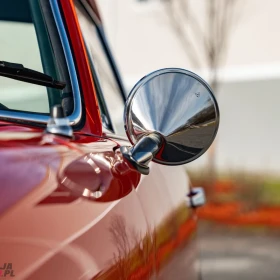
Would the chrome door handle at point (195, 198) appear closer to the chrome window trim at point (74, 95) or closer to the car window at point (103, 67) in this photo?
the car window at point (103, 67)

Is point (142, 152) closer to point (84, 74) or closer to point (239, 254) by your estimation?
point (84, 74)

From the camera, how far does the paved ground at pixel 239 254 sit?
7.47 meters

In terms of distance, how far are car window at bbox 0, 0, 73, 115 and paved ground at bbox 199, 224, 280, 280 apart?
5.49m

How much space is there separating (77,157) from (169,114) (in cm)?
33

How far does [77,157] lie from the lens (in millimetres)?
1502

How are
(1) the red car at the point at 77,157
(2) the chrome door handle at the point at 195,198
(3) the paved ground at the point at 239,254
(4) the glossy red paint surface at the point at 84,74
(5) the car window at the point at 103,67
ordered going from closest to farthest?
(1) the red car at the point at 77,157, (4) the glossy red paint surface at the point at 84,74, (5) the car window at the point at 103,67, (2) the chrome door handle at the point at 195,198, (3) the paved ground at the point at 239,254

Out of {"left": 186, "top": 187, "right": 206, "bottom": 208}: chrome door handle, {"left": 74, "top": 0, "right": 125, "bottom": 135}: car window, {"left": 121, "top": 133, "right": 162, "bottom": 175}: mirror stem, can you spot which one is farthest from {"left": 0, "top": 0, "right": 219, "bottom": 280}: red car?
{"left": 186, "top": 187, "right": 206, "bottom": 208}: chrome door handle

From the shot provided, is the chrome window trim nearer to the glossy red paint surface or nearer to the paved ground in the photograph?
the glossy red paint surface

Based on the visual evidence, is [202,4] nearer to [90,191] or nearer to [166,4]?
[166,4]

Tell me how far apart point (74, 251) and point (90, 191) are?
20cm

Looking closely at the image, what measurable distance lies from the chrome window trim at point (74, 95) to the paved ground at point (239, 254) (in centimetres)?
558

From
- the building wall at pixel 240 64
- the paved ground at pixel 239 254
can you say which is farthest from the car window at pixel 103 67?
the building wall at pixel 240 64

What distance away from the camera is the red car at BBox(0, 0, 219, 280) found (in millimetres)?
1239

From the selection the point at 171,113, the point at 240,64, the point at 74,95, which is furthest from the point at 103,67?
the point at 240,64
